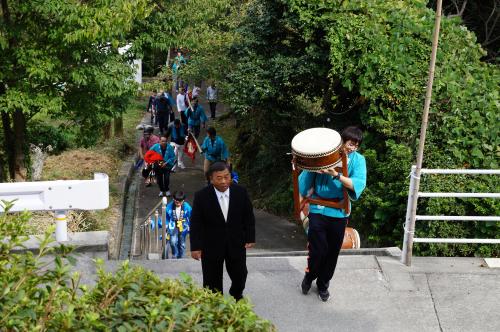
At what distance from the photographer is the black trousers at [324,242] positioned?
19.8 feet

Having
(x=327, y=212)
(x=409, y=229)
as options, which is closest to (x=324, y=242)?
(x=327, y=212)

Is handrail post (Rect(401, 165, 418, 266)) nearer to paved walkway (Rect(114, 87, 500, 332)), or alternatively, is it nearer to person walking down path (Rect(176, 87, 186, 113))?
paved walkway (Rect(114, 87, 500, 332))

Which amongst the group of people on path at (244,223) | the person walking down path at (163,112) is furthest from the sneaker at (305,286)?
the person walking down path at (163,112)

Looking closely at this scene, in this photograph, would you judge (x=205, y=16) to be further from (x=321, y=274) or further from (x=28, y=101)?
(x=321, y=274)

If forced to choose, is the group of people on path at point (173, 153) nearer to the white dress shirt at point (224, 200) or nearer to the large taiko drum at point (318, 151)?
the white dress shirt at point (224, 200)

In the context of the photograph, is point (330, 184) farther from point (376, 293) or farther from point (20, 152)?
point (20, 152)

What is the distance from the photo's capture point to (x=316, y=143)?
18.7 ft

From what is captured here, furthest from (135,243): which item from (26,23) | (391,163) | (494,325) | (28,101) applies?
(494,325)

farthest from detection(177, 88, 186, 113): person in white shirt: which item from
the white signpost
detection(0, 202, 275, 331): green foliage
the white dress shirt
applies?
detection(0, 202, 275, 331): green foliage

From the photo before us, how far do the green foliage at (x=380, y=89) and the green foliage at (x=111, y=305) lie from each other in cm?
485

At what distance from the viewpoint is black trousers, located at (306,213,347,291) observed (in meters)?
6.04

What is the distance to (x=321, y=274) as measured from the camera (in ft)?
20.2

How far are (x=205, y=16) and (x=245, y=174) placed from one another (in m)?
5.40

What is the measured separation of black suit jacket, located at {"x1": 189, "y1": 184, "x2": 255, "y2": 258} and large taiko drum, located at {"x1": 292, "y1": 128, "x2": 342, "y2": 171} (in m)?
0.58
